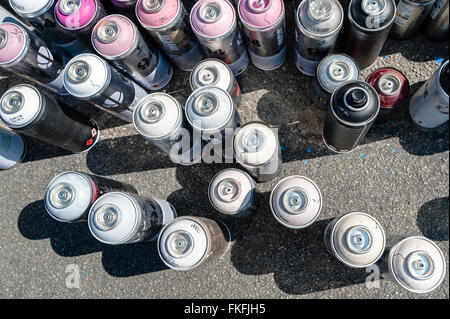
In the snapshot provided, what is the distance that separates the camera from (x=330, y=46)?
3418mm

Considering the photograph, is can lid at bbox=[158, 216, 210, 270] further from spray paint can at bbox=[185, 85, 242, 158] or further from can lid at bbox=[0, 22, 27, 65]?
can lid at bbox=[0, 22, 27, 65]

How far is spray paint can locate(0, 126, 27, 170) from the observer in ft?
13.9

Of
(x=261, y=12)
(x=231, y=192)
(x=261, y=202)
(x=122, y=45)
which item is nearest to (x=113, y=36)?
(x=122, y=45)

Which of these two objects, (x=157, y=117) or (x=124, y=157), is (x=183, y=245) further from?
(x=124, y=157)

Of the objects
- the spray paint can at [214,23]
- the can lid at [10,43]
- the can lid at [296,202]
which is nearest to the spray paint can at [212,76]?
the spray paint can at [214,23]

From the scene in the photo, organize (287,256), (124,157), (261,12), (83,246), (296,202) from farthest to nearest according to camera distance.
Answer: (124,157) → (83,246) → (287,256) → (261,12) → (296,202)

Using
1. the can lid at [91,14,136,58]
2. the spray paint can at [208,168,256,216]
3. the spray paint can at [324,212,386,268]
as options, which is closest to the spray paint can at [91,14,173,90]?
the can lid at [91,14,136,58]

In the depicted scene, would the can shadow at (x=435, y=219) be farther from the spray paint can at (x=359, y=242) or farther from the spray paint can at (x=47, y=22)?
the spray paint can at (x=47, y=22)

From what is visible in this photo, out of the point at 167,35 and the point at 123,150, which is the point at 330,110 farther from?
the point at 123,150

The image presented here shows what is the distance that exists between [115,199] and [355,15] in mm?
2958

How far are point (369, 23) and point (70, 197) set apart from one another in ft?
11.1

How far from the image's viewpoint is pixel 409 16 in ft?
12.0

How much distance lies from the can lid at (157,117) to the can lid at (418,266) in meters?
2.45

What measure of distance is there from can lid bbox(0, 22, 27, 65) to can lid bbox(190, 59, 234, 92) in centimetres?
195
